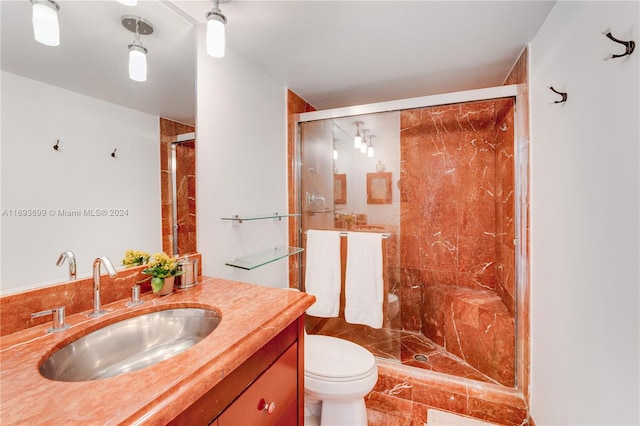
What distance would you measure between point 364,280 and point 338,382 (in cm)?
76

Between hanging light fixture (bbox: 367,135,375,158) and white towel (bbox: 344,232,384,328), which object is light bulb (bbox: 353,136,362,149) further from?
white towel (bbox: 344,232,384,328)

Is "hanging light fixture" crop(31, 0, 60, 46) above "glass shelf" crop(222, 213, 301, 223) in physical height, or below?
above

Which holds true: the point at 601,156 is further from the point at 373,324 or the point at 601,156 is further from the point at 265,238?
the point at 265,238

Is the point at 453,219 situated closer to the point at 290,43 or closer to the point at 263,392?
the point at 290,43

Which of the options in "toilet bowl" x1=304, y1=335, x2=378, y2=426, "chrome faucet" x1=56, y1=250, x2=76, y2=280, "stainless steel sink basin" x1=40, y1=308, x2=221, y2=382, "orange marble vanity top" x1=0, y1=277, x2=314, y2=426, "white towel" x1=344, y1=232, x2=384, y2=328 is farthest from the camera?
"white towel" x1=344, y1=232, x2=384, y2=328

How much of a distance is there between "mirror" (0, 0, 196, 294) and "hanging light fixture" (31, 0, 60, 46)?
0.05 ft

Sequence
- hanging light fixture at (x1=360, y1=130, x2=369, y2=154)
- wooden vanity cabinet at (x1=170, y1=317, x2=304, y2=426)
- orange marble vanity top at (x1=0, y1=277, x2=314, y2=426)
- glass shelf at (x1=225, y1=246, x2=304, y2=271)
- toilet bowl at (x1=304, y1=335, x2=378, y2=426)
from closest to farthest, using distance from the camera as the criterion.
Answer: orange marble vanity top at (x1=0, y1=277, x2=314, y2=426)
wooden vanity cabinet at (x1=170, y1=317, x2=304, y2=426)
toilet bowl at (x1=304, y1=335, x2=378, y2=426)
glass shelf at (x1=225, y1=246, x2=304, y2=271)
hanging light fixture at (x1=360, y1=130, x2=369, y2=154)

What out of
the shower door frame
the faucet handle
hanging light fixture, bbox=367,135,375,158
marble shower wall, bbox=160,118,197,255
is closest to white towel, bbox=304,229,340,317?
hanging light fixture, bbox=367,135,375,158

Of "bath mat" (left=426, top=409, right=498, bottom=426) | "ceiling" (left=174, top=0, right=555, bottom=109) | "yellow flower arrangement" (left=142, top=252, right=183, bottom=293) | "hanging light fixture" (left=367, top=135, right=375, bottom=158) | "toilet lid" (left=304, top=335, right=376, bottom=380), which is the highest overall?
"ceiling" (left=174, top=0, right=555, bottom=109)

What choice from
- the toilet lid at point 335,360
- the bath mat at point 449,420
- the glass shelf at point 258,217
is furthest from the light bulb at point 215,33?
the bath mat at point 449,420

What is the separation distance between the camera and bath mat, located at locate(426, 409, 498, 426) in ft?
5.22

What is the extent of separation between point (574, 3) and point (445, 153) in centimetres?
151

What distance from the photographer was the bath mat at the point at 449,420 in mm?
1592

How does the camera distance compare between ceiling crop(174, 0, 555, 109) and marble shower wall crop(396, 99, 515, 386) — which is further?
marble shower wall crop(396, 99, 515, 386)
